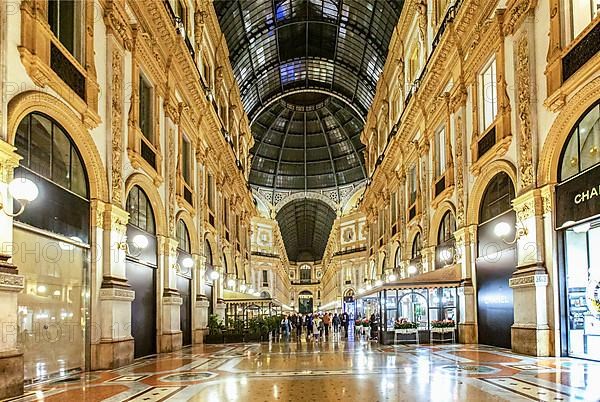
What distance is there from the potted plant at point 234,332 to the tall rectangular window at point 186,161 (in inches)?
259

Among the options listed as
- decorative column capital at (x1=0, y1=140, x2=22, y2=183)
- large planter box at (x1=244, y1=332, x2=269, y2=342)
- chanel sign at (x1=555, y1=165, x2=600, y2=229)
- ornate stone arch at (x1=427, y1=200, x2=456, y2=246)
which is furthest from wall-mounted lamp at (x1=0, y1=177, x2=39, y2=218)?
large planter box at (x1=244, y1=332, x2=269, y2=342)

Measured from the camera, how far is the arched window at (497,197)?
18006mm

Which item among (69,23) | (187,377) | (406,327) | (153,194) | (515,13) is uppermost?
(515,13)

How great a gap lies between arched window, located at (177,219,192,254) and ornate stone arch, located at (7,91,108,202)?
27.6ft

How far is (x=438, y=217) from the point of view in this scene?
1003 inches

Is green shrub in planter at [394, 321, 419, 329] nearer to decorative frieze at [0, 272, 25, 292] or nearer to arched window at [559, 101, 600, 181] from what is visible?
arched window at [559, 101, 600, 181]

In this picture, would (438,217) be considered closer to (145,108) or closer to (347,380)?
(145,108)

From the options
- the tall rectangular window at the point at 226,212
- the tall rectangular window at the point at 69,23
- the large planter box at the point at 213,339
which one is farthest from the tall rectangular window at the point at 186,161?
the tall rectangular window at the point at 226,212

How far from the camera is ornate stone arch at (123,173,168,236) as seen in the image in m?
17.5

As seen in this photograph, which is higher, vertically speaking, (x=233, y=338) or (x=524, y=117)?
(x=524, y=117)

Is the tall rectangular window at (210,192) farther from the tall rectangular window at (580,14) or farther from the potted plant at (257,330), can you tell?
the tall rectangular window at (580,14)

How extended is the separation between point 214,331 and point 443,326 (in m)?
9.75

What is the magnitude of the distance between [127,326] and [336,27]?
3322cm

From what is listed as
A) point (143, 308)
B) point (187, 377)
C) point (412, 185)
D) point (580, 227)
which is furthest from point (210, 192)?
point (580, 227)
